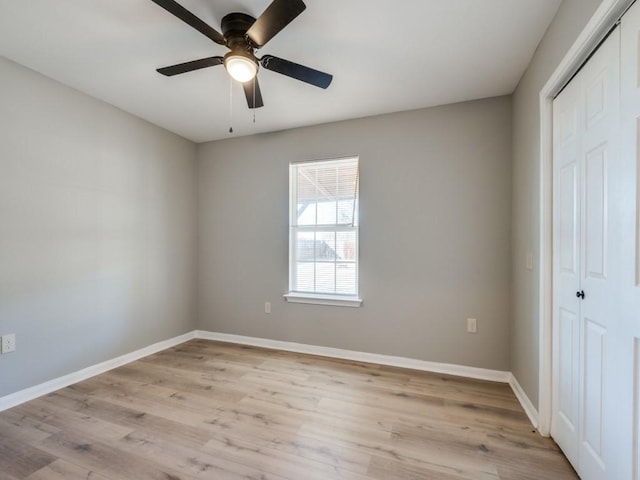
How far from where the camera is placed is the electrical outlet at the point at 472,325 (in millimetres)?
2656

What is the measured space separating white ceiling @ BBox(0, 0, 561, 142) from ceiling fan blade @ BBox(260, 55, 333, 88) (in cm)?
25

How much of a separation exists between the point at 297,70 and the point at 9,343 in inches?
112

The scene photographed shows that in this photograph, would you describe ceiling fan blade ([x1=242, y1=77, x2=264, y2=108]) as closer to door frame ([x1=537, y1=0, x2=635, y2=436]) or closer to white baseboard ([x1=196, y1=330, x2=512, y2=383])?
→ door frame ([x1=537, y1=0, x2=635, y2=436])

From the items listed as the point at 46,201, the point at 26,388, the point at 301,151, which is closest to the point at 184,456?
the point at 26,388

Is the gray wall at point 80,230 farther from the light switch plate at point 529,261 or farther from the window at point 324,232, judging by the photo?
the light switch plate at point 529,261

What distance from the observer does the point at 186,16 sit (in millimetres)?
1404

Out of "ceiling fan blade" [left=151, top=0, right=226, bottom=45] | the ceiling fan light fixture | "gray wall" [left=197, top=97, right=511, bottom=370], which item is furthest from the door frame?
"ceiling fan blade" [left=151, top=0, right=226, bottom=45]

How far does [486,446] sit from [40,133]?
153 inches

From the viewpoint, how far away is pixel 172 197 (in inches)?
138

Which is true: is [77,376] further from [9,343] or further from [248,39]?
[248,39]

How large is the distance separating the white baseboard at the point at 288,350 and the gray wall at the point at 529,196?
0.14m

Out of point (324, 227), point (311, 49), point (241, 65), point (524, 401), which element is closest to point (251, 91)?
point (241, 65)

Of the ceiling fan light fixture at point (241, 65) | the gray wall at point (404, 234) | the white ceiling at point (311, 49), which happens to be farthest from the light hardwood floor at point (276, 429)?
the white ceiling at point (311, 49)

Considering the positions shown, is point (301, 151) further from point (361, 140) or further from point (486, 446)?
point (486, 446)
